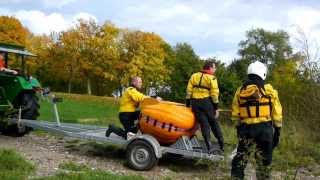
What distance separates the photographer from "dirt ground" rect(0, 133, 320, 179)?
965cm

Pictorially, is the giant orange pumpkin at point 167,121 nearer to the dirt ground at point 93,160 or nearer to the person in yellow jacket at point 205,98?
the person in yellow jacket at point 205,98

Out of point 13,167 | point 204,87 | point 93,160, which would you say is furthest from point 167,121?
point 13,167

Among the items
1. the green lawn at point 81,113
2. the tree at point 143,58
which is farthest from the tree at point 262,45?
the green lawn at point 81,113

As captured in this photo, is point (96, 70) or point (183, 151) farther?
point (96, 70)

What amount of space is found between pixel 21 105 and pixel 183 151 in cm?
470

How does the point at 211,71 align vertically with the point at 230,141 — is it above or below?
above

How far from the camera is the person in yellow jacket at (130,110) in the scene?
11203 millimetres

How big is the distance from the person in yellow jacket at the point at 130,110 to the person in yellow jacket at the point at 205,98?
4.01 feet

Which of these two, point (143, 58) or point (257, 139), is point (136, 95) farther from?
point (143, 58)

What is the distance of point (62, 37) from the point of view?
68.3 metres

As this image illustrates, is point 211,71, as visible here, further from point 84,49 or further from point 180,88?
point 180,88

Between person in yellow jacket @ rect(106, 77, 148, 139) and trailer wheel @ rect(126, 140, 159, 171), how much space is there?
749mm

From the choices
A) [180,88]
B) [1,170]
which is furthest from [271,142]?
[180,88]

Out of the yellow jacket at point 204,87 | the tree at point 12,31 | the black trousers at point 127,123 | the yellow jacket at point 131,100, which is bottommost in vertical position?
the black trousers at point 127,123
